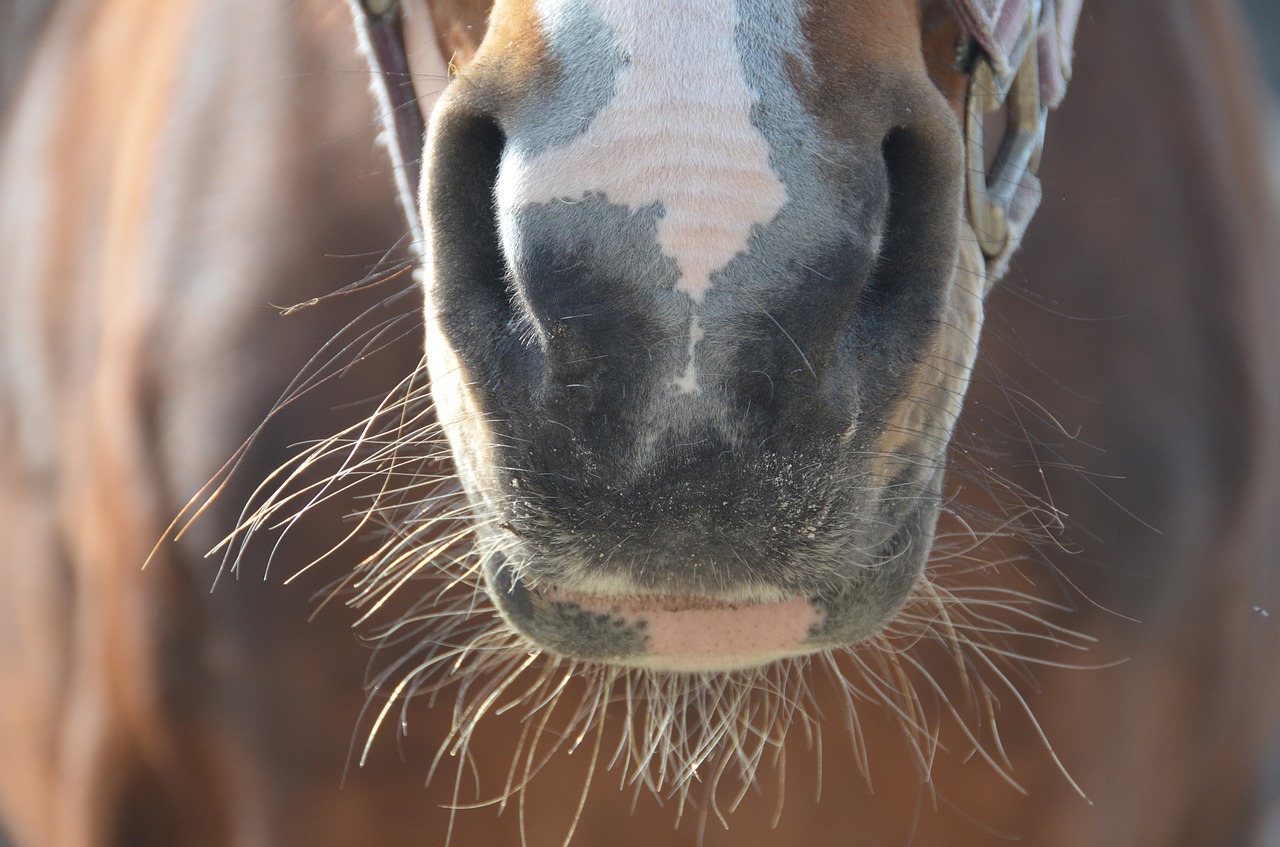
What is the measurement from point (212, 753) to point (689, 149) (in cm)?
95

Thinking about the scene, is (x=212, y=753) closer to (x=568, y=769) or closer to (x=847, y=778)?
(x=568, y=769)

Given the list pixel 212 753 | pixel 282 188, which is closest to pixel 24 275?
pixel 282 188

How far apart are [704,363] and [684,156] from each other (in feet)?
0.37

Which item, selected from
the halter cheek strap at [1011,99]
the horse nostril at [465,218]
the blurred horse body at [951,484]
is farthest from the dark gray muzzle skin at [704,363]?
the blurred horse body at [951,484]

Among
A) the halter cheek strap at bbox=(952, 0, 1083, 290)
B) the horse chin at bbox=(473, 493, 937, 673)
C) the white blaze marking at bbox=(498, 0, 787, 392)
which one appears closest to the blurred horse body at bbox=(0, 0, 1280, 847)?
the halter cheek strap at bbox=(952, 0, 1083, 290)

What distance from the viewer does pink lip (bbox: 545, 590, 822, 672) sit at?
800mm

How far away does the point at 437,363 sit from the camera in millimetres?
866

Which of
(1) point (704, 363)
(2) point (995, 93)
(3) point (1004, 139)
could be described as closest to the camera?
(1) point (704, 363)

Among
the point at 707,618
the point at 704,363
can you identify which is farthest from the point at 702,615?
the point at 704,363

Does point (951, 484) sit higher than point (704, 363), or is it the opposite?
point (704, 363)

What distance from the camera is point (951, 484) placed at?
1.20 m

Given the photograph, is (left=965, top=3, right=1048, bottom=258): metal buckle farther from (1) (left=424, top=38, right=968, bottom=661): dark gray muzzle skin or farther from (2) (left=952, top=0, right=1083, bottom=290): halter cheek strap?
(1) (left=424, top=38, right=968, bottom=661): dark gray muzzle skin

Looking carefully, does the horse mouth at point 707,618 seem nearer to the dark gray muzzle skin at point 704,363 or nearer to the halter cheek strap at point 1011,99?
the dark gray muzzle skin at point 704,363

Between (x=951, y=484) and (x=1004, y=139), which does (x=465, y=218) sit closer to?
(x=1004, y=139)
